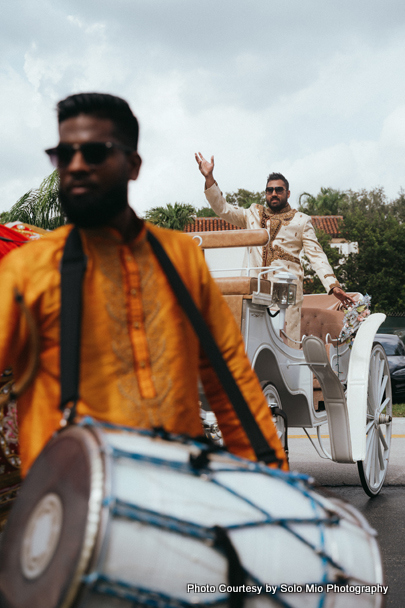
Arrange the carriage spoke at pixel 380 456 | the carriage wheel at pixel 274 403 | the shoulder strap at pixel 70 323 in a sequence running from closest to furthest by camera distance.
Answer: the shoulder strap at pixel 70 323
the carriage wheel at pixel 274 403
the carriage spoke at pixel 380 456

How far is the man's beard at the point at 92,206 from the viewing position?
1.60 meters

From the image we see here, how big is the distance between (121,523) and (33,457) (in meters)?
0.43

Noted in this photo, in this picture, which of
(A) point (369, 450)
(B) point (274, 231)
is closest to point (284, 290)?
(B) point (274, 231)

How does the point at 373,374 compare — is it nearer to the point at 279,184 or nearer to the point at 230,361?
the point at 279,184

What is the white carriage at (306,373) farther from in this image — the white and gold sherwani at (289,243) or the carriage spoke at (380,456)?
the white and gold sherwani at (289,243)

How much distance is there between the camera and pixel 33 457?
5.09ft

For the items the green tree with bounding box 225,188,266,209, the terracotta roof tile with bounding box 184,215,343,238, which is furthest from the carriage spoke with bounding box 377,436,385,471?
the green tree with bounding box 225,188,266,209

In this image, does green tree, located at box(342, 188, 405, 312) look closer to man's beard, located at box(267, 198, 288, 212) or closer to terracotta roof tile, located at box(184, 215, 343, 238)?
terracotta roof tile, located at box(184, 215, 343, 238)

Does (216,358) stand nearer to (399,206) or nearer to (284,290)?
(284,290)

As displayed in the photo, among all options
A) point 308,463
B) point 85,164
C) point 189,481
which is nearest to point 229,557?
point 189,481

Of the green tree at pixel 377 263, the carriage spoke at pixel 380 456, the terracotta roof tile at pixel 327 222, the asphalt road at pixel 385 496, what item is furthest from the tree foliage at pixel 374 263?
the carriage spoke at pixel 380 456

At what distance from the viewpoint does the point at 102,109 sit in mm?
1657

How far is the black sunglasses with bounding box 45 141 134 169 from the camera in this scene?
1596 mm

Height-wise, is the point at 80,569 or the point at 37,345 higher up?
the point at 37,345
